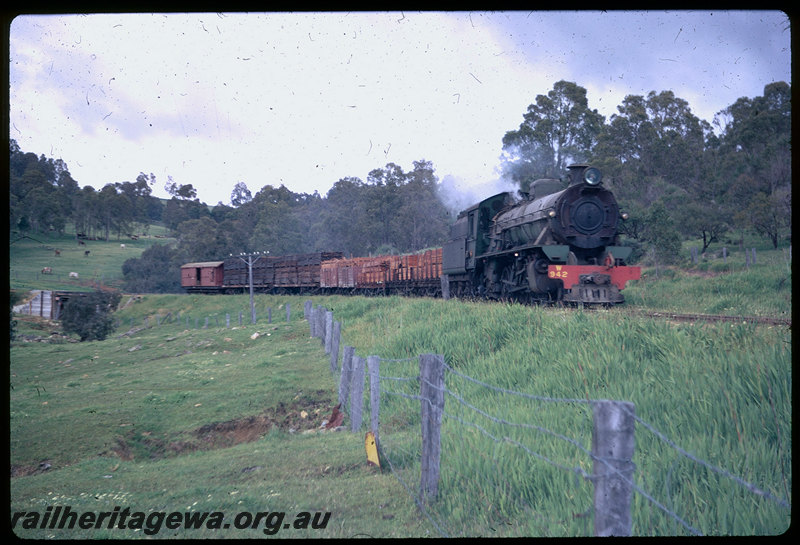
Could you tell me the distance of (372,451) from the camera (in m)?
5.95

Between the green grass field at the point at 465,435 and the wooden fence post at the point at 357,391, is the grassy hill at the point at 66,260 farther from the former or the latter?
the wooden fence post at the point at 357,391

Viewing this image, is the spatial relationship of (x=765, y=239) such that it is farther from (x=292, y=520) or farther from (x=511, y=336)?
(x=292, y=520)

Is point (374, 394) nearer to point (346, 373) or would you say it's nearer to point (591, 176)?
point (346, 373)

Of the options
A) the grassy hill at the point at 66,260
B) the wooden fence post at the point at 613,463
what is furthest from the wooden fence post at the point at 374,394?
the grassy hill at the point at 66,260

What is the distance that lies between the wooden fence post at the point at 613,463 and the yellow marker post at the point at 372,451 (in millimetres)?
3598

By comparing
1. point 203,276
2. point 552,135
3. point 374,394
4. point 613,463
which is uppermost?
point 552,135

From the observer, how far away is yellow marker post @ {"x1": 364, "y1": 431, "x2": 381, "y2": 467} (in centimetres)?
585

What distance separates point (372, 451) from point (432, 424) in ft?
4.92

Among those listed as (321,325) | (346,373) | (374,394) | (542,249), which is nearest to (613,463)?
(374,394)

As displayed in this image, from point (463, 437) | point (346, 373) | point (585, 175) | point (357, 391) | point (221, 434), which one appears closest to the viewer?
point (463, 437)

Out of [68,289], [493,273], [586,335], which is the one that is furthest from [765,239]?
[68,289]

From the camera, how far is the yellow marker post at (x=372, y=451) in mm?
5848

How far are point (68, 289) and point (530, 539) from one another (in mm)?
30279

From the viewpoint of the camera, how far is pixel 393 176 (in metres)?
41.4
